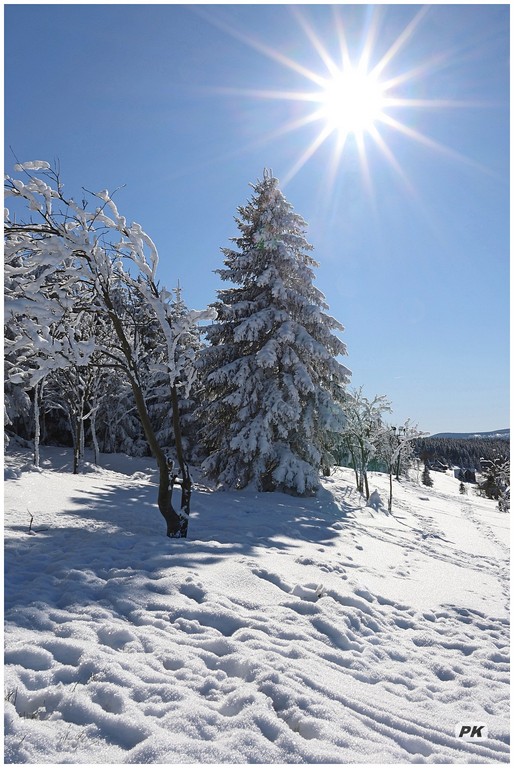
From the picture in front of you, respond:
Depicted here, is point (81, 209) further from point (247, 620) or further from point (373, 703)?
point (373, 703)

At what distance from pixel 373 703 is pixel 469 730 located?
80 cm

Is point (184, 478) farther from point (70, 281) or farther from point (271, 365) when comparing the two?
point (271, 365)

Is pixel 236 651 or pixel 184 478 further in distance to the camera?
pixel 184 478

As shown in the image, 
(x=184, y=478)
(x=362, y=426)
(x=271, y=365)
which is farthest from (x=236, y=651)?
(x=362, y=426)

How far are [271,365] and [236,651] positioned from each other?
11.6m

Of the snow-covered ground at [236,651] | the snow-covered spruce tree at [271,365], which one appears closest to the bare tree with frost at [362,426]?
the snow-covered spruce tree at [271,365]

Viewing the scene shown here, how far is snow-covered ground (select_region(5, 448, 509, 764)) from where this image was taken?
2734mm

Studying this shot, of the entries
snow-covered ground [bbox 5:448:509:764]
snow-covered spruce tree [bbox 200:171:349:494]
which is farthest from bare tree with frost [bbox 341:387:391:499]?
snow-covered ground [bbox 5:448:509:764]

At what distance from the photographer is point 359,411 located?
28.0 metres

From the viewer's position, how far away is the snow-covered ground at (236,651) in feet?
8.97

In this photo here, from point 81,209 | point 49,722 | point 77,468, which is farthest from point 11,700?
point 77,468

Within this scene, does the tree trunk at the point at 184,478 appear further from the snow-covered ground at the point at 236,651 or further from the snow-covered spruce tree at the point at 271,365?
the snow-covered spruce tree at the point at 271,365

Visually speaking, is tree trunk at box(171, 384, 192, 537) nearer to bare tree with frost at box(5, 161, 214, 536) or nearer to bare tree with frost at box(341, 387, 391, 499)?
bare tree with frost at box(5, 161, 214, 536)

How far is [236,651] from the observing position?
3.86 m
